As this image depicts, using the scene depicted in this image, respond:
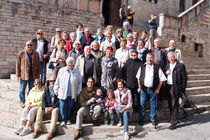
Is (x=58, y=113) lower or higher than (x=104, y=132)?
higher

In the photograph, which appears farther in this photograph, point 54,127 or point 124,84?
point 124,84

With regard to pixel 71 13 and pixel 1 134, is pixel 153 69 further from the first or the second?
pixel 71 13

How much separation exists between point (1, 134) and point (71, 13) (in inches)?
305

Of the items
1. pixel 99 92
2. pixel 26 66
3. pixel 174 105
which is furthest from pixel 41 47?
pixel 174 105

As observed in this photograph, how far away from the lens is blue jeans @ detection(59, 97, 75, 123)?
484cm

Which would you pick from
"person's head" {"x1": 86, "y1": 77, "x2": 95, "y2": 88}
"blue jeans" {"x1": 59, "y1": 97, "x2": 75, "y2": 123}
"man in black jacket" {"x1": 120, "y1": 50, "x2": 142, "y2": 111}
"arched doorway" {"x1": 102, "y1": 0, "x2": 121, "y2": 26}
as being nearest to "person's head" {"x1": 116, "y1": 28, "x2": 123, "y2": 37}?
"man in black jacket" {"x1": 120, "y1": 50, "x2": 142, "y2": 111}

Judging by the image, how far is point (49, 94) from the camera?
4.92m

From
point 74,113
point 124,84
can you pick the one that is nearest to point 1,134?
point 74,113

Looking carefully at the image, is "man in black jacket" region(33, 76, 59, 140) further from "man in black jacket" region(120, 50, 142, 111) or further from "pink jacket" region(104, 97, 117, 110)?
"man in black jacket" region(120, 50, 142, 111)

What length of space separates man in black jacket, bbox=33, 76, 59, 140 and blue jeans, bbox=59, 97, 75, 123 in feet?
0.46

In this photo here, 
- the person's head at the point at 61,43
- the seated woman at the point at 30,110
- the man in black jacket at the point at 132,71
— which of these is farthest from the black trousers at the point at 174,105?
the seated woman at the point at 30,110

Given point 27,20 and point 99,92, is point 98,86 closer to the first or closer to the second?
point 99,92

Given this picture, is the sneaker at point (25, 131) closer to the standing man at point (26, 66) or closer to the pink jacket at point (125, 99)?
the standing man at point (26, 66)

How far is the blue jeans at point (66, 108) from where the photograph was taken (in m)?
4.84
